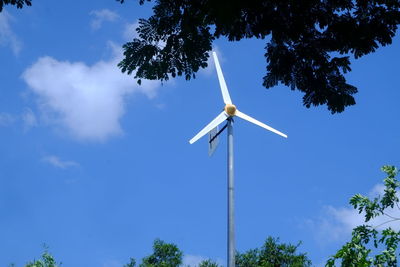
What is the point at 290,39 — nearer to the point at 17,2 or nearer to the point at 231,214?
the point at 17,2

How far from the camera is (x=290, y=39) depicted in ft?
25.7

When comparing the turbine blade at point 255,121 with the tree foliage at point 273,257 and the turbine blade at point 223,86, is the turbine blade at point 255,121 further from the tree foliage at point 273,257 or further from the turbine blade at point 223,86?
the tree foliage at point 273,257

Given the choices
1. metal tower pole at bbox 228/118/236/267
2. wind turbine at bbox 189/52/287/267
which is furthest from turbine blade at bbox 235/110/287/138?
metal tower pole at bbox 228/118/236/267

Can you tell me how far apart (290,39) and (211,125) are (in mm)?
26852

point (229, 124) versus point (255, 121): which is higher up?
point (255, 121)

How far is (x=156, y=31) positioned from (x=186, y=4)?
0.63 metres

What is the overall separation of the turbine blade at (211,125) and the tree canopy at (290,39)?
2625 centimetres

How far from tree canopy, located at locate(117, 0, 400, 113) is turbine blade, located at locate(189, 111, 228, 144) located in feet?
86.1

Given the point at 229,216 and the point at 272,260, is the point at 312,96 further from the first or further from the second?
the point at 272,260

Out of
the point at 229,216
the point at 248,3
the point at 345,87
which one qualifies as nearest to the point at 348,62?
the point at 345,87

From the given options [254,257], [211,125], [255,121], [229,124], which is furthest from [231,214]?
[254,257]

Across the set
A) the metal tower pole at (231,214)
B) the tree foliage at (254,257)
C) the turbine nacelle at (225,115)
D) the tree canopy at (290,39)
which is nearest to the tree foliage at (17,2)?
the tree canopy at (290,39)

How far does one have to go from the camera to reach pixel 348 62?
7801mm

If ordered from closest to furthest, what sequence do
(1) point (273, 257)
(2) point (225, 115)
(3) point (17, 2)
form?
(3) point (17, 2)
(2) point (225, 115)
(1) point (273, 257)
